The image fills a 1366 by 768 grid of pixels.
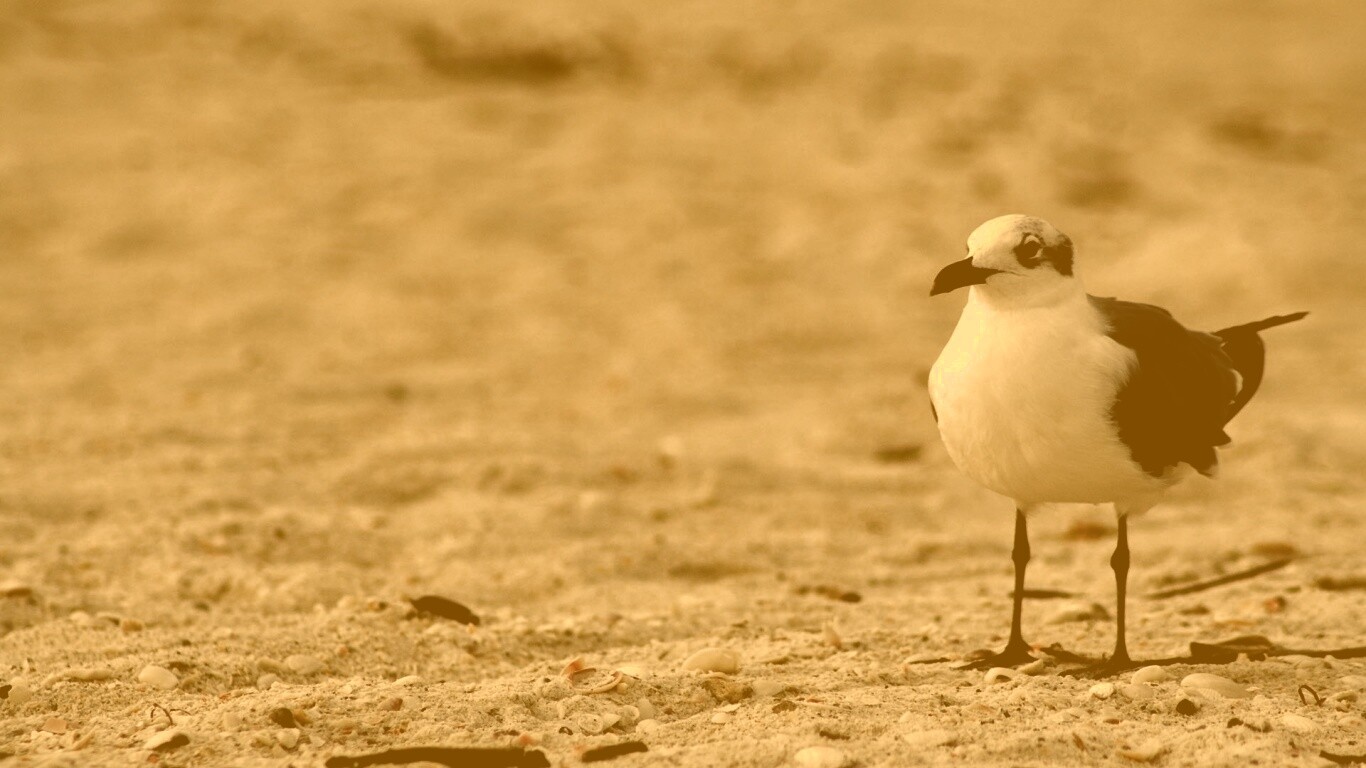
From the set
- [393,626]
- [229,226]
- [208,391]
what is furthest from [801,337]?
[393,626]

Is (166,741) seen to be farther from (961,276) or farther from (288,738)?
(961,276)

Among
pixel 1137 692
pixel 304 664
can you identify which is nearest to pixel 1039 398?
pixel 1137 692

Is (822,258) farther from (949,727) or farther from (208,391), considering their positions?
(949,727)

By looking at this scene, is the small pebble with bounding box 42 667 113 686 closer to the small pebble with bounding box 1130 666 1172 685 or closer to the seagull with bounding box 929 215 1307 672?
the seagull with bounding box 929 215 1307 672

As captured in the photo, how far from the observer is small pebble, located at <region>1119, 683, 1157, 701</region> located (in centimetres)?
370

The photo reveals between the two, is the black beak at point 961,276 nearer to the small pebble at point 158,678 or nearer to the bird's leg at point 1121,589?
the bird's leg at point 1121,589

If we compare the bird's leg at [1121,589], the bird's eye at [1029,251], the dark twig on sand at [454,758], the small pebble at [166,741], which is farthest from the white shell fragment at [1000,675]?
the small pebble at [166,741]

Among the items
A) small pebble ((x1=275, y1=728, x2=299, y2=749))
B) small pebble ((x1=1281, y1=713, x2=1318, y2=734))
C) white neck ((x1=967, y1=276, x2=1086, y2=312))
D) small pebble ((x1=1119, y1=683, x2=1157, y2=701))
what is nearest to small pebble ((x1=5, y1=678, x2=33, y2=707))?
small pebble ((x1=275, y1=728, x2=299, y2=749))

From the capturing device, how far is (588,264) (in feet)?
29.6

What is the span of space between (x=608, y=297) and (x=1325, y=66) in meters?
6.62

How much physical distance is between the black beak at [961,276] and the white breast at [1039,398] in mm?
95

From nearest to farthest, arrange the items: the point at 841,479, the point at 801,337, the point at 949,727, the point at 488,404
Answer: the point at 949,727 → the point at 841,479 → the point at 488,404 → the point at 801,337

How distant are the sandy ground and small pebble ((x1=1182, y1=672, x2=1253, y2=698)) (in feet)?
0.27

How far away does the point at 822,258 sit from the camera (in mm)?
9203
